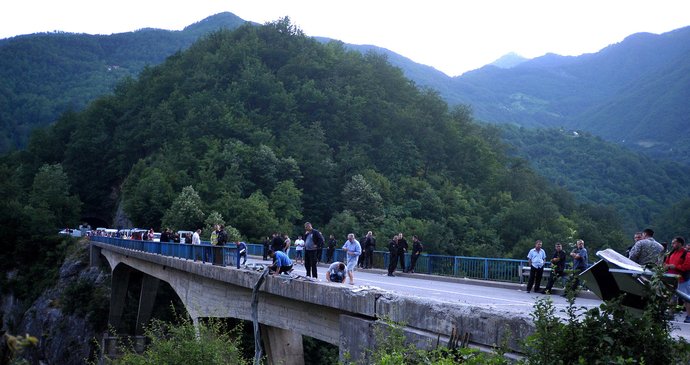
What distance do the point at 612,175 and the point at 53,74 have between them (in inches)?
4768

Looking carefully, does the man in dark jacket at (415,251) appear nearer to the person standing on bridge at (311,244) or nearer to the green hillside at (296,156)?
the person standing on bridge at (311,244)

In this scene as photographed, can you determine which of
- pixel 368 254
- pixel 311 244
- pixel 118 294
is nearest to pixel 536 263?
pixel 311 244

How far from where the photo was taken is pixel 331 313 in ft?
37.8

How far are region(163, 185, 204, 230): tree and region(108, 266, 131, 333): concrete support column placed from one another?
42.2ft

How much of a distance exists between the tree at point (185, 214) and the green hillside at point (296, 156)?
0.47 ft

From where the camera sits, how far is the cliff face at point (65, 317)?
143 ft

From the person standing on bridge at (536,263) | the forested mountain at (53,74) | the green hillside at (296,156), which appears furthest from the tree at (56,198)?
the person standing on bridge at (536,263)

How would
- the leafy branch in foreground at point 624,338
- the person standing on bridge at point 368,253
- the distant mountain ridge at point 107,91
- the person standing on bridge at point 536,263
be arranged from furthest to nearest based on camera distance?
the distant mountain ridge at point 107,91
the person standing on bridge at point 368,253
the person standing on bridge at point 536,263
the leafy branch in foreground at point 624,338

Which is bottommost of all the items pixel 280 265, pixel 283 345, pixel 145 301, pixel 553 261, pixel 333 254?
pixel 145 301

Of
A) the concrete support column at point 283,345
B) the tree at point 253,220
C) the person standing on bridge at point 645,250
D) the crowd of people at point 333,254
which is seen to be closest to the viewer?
the person standing on bridge at point 645,250

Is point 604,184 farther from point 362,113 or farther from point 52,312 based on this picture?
point 52,312

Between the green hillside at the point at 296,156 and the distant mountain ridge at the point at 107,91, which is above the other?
the distant mountain ridge at the point at 107,91

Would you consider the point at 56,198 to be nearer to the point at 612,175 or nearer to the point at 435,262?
the point at 435,262

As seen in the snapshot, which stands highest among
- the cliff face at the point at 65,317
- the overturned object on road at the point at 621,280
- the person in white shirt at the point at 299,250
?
the overturned object on road at the point at 621,280
